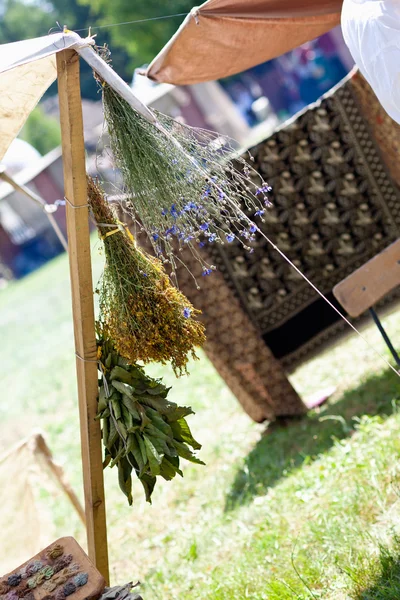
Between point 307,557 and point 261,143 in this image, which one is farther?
point 261,143

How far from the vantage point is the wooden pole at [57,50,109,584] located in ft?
10.4

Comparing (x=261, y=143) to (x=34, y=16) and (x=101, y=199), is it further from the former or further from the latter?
(x=34, y=16)

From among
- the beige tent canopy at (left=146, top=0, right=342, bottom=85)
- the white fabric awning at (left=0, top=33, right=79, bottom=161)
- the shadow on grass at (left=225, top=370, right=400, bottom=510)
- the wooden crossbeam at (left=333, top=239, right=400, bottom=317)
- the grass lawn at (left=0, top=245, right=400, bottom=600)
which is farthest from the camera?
the shadow on grass at (left=225, top=370, right=400, bottom=510)

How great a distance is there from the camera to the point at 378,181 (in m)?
5.79

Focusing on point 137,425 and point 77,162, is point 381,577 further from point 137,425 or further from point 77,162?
point 77,162

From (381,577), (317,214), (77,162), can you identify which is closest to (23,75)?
(77,162)

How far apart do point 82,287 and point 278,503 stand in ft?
6.79

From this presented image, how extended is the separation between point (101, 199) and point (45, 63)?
610mm

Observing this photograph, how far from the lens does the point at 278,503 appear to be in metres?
4.65

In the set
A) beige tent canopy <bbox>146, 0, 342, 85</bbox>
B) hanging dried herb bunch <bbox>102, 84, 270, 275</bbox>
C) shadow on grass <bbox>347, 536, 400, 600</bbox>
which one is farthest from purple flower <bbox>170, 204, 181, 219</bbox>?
shadow on grass <bbox>347, 536, 400, 600</bbox>

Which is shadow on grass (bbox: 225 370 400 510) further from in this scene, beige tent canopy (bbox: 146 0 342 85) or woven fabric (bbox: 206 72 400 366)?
beige tent canopy (bbox: 146 0 342 85)

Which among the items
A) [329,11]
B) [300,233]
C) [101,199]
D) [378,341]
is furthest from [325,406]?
[101,199]

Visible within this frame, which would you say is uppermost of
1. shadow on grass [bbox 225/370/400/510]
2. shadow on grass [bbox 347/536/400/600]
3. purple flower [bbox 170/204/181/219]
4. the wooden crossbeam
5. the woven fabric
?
purple flower [bbox 170/204/181/219]

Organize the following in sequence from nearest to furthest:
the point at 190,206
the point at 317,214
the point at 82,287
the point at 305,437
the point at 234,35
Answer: the point at 190,206, the point at 82,287, the point at 234,35, the point at 305,437, the point at 317,214
